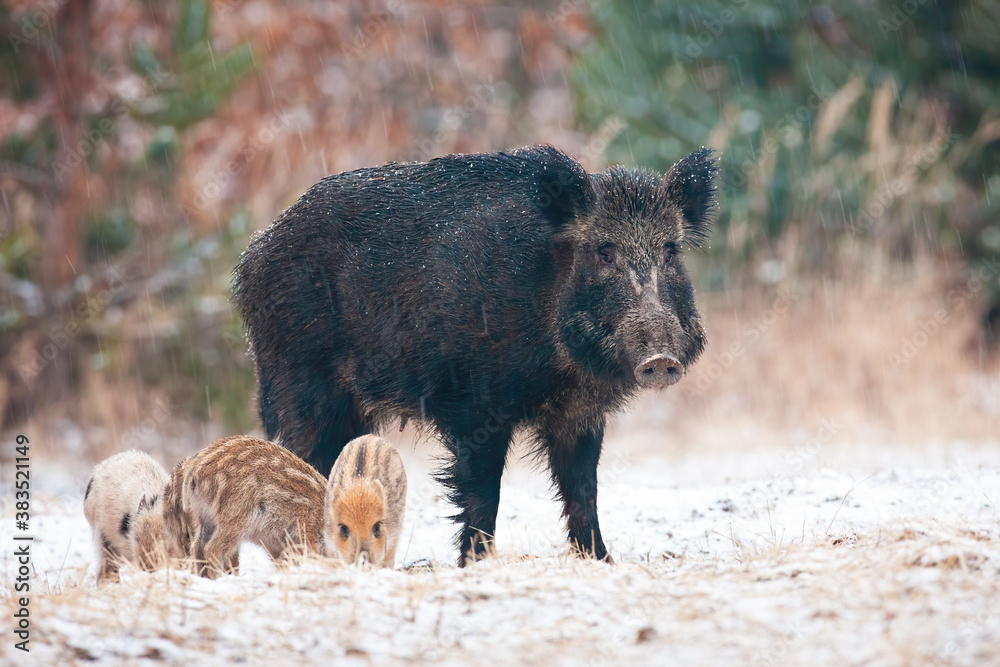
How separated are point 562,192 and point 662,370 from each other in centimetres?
99

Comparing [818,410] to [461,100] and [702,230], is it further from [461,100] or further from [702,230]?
[461,100]

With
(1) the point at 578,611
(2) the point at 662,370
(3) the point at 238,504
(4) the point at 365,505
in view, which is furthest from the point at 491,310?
(1) the point at 578,611

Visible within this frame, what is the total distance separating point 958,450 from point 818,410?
4.75 feet

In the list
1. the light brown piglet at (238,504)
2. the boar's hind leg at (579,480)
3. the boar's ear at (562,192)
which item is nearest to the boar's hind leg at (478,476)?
the boar's hind leg at (579,480)

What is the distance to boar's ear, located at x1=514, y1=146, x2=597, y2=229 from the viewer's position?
15.4 feet

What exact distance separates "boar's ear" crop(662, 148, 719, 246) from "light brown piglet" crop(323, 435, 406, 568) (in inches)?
71.0

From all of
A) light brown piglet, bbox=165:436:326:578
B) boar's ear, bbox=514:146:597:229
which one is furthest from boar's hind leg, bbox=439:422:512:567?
boar's ear, bbox=514:146:597:229

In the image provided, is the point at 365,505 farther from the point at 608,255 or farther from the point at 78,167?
the point at 78,167

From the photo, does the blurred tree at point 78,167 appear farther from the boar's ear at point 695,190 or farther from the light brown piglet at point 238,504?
the boar's ear at point 695,190

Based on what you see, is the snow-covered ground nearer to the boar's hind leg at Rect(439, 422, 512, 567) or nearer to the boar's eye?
the boar's hind leg at Rect(439, 422, 512, 567)

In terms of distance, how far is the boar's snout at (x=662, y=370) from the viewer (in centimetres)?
425

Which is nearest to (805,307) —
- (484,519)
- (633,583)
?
(484,519)

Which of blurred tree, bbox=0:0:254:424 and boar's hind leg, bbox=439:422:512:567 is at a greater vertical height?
blurred tree, bbox=0:0:254:424

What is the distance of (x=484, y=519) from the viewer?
4.65 m
